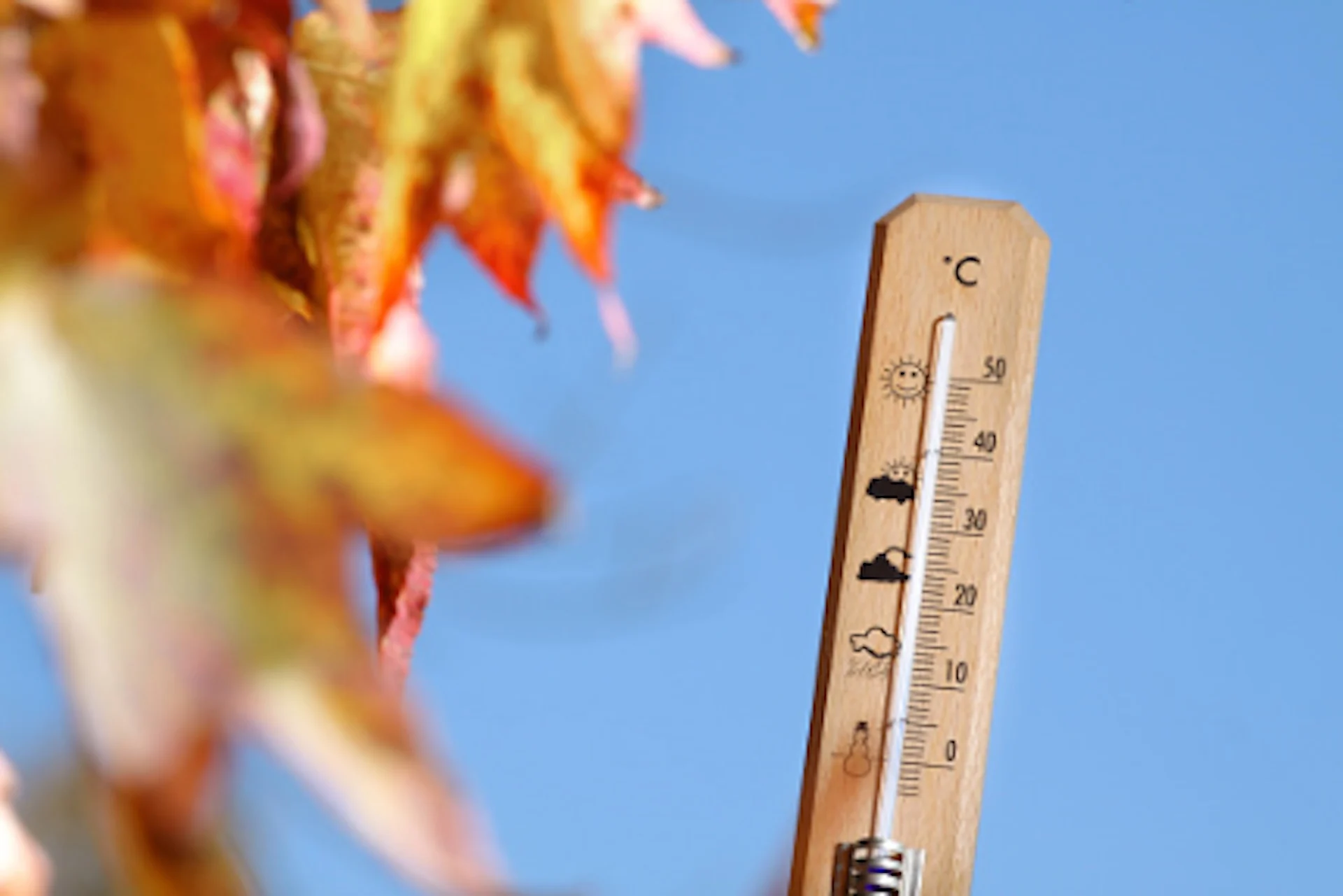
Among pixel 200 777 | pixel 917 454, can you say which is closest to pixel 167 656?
pixel 200 777

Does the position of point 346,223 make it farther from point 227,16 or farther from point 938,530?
point 938,530

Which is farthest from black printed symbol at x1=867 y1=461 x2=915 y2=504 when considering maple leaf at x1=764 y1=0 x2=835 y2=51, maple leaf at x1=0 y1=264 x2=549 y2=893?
maple leaf at x1=0 y1=264 x2=549 y2=893

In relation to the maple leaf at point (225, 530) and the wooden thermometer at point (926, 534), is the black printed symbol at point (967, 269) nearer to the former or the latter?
the wooden thermometer at point (926, 534)

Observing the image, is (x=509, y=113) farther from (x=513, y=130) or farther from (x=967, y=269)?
(x=967, y=269)

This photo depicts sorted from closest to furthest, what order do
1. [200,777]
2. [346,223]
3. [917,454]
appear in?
[200,777]
[346,223]
[917,454]

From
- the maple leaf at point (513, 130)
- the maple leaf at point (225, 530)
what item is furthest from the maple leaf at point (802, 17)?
the maple leaf at point (225, 530)

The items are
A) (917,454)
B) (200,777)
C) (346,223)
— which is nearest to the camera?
(200,777)
